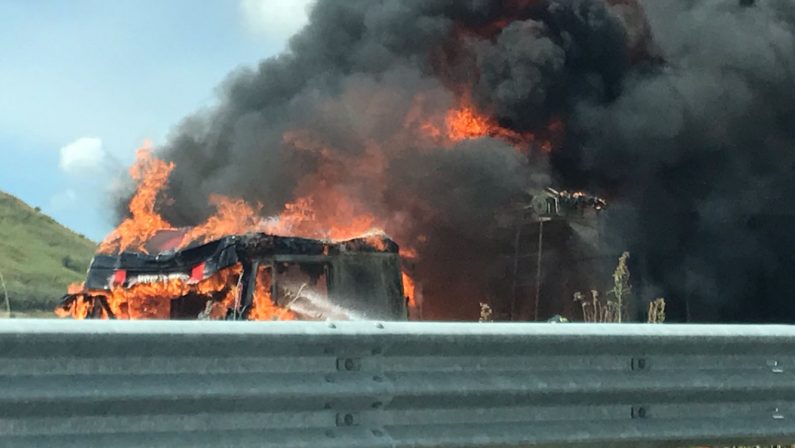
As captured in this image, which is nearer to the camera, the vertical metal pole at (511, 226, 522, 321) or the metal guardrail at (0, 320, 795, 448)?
the metal guardrail at (0, 320, 795, 448)

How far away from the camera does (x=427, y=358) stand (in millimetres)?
4848

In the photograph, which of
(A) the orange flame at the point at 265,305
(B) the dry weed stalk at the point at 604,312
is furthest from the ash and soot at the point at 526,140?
(B) the dry weed stalk at the point at 604,312

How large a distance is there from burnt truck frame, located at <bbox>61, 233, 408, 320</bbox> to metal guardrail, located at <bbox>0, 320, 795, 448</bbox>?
14.6 metres

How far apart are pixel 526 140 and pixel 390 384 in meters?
29.6

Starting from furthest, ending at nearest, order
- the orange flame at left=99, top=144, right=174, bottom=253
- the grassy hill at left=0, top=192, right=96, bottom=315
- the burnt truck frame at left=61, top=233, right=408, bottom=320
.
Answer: the grassy hill at left=0, top=192, right=96, bottom=315 < the orange flame at left=99, top=144, right=174, bottom=253 < the burnt truck frame at left=61, top=233, right=408, bottom=320

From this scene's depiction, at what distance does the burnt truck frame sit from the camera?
66.9ft

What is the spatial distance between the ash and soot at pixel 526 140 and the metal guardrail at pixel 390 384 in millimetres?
25056

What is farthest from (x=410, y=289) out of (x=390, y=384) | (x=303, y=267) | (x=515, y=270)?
(x=390, y=384)

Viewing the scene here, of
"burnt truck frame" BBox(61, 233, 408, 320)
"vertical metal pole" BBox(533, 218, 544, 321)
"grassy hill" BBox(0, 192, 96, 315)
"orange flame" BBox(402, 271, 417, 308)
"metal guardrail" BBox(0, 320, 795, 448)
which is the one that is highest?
"grassy hill" BBox(0, 192, 96, 315)

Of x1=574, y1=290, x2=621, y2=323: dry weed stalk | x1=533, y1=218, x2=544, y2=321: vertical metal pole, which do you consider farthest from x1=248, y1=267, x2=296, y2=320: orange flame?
x1=533, y1=218, x2=544, y2=321: vertical metal pole

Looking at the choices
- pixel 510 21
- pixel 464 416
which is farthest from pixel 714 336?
pixel 510 21

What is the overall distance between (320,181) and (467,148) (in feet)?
13.2

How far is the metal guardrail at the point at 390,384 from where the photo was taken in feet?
14.0

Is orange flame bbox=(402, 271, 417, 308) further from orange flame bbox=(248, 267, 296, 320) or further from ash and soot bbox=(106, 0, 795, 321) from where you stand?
orange flame bbox=(248, 267, 296, 320)
